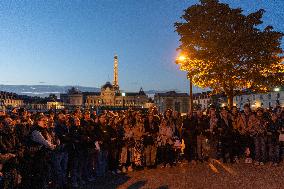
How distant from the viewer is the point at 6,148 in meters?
9.34

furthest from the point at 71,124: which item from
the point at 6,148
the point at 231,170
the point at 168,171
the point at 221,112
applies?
the point at 221,112

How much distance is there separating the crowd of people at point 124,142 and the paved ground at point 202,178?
777 mm

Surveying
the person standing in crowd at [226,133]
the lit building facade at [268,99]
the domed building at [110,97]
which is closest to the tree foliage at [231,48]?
the person standing in crowd at [226,133]

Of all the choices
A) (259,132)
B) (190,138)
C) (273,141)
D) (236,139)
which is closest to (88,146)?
(190,138)

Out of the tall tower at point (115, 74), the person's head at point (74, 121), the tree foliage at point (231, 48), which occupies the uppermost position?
the tall tower at point (115, 74)

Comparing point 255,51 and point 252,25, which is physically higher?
point 252,25

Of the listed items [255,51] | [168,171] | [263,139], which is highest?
[255,51]

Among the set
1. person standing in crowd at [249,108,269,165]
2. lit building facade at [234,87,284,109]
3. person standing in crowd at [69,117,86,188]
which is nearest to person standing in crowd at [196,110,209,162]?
person standing in crowd at [249,108,269,165]

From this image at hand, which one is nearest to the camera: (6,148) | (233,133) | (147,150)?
(6,148)

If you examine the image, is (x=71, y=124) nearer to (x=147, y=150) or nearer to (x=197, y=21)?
(x=147, y=150)

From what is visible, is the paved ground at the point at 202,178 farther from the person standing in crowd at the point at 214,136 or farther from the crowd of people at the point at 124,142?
the person standing in crowd at the point at 214,136

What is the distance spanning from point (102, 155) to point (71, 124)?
2112mm

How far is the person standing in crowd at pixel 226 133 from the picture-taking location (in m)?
15.7

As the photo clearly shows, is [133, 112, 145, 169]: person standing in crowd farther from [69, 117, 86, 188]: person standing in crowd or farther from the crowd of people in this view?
[69, 117, 86, 188]: person standing in crowd
